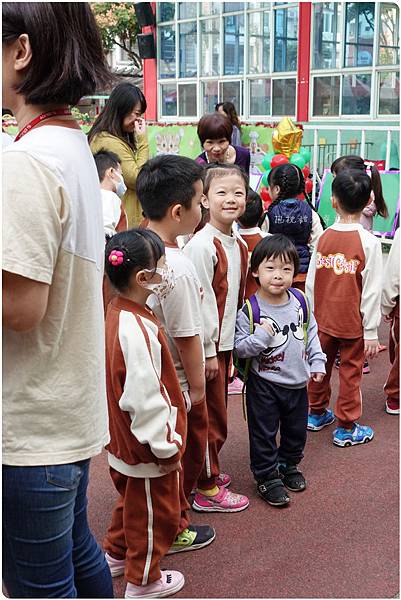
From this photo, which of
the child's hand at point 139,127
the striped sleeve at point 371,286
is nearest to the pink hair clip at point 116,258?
the striped sleeve at point 371,286

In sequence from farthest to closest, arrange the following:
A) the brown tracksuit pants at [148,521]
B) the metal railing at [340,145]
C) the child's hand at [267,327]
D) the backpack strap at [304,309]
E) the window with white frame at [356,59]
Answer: the window with white frame at [356,59] → the metal railing at [340,145] → the backpack strap at [304,309] → the child's hand at [267,327] → the brown tracksuit pants at [148,521]

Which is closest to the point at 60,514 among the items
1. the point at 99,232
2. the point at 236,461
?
the point at 99,232

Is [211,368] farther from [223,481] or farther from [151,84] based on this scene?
[151,84]

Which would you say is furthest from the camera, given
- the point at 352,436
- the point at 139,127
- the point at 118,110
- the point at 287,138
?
the point at 287,138

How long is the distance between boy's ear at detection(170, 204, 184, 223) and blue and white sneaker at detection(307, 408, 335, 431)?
1.82 metres

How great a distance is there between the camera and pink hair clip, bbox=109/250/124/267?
2121mm

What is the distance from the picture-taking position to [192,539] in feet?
8.77

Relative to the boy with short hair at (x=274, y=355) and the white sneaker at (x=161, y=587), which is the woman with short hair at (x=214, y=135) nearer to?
the boy with short hair at (x=274, y=355)

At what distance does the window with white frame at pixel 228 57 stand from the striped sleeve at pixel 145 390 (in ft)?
26.9

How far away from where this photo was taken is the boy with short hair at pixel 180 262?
2.38m

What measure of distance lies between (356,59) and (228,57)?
2.83 meters

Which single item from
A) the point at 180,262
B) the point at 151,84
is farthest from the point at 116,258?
the point at 151,84

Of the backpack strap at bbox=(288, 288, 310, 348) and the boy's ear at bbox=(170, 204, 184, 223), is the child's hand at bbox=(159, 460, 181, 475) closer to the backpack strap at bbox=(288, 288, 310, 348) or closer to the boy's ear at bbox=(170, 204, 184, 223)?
the boy's ear at bbox=(170, 204, 184, 223)

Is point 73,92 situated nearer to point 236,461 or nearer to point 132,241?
point 132,241
